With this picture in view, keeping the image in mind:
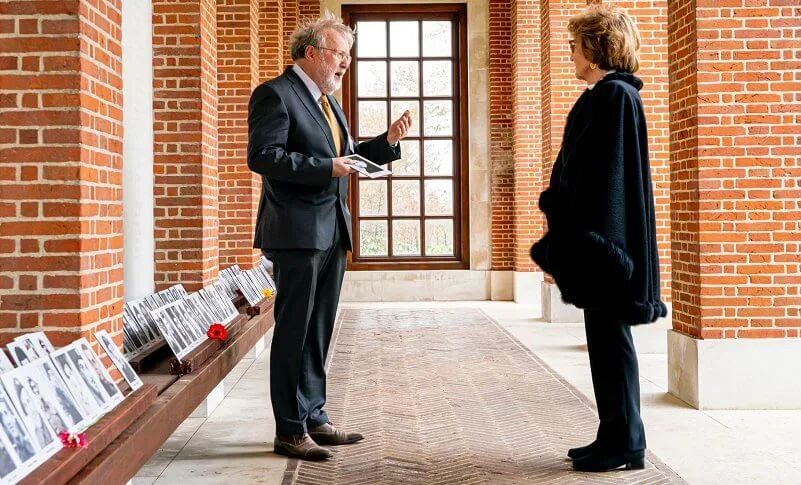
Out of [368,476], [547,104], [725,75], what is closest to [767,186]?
[725,75]

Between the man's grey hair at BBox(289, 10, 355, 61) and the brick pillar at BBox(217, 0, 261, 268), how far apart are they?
16.2ft

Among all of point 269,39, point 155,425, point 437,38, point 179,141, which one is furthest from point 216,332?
point 437,38

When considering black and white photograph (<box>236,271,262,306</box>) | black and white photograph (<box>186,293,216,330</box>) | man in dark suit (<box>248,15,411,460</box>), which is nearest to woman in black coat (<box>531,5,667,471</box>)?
man in dark suit (<box>248,15,411,460</box>)

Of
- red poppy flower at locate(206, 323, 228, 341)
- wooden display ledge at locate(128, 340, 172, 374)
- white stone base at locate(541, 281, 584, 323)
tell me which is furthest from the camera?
white stone base at locate(541, 281, 584, 323)

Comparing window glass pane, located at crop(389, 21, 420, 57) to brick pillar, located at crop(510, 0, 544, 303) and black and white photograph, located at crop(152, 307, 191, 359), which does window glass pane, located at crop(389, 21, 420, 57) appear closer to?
brick pillar, located at crop(510, 0, 544, 303)

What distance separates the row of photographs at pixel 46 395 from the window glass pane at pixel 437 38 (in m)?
11.3

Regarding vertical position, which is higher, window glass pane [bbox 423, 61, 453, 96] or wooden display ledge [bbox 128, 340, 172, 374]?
window glass pane [bbox 423, 61, 453, 96]

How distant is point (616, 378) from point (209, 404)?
2653 mm

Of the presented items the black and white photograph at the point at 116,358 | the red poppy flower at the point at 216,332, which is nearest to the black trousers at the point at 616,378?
the black and white photograph at the point at 116,358

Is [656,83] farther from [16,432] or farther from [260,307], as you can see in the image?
[16,432]

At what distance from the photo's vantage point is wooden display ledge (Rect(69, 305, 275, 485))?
289 centimetres

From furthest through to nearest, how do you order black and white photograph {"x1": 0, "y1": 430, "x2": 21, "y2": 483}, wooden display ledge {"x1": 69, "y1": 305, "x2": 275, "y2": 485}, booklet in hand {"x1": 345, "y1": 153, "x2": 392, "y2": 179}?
1. booklet in hand {"x1": 345, "y1": 153, "x2": 392, "y2": 179}
2. wooden display ledge {"x1": 69, "y1": 305, "x2": 275, "y2": 485}
3. black and white photograph {"x1": 0, "y1": 430, "x2": 21, "y2": 483}

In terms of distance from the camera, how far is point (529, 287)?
527 inches

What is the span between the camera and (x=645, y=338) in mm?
8141
